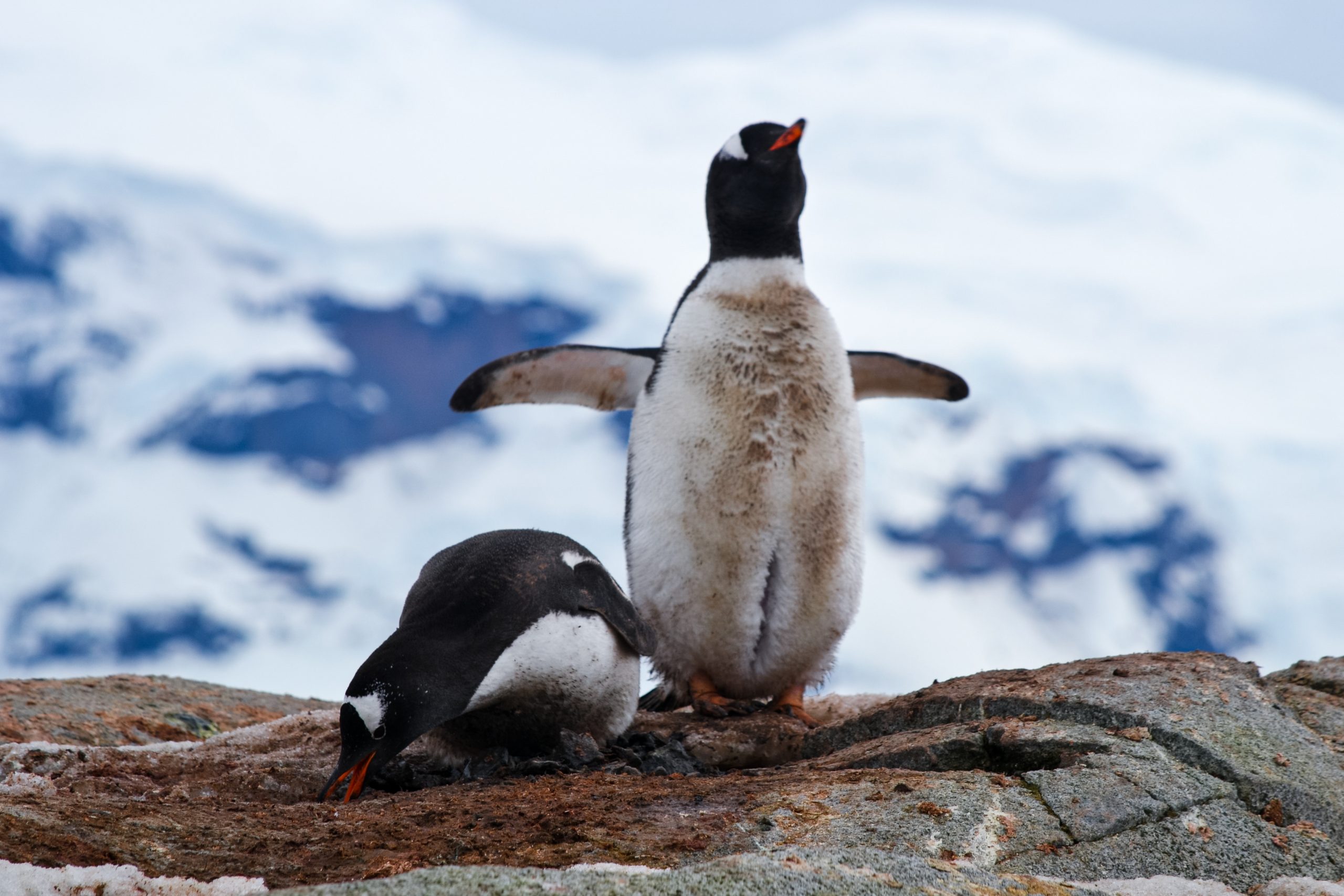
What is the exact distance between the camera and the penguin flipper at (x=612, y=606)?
405 centimetres

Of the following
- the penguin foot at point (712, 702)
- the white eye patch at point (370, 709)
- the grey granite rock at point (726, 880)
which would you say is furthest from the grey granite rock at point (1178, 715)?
the white eye patch at point (370, 709)

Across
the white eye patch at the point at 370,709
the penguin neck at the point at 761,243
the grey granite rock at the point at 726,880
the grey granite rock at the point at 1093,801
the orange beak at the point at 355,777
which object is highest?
the penguin neck at the point at 761,243

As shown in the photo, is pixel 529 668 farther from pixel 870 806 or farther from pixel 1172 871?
pixel 1172 871

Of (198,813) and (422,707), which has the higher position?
(422,707)

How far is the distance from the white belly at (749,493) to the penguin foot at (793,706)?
0.17ft

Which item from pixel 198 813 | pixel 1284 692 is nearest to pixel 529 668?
pixel 198 813

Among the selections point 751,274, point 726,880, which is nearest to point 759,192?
point 751,274

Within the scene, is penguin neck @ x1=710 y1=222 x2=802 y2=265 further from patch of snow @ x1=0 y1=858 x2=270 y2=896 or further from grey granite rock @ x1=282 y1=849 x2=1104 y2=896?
patch of snow @ x1=0 y1=858 x2=270 y2=896

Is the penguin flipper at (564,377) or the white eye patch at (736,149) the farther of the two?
the penguin flipper at (564,377)

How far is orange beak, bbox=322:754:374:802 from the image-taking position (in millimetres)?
3406

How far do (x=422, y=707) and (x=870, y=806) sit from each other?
4.34 ft

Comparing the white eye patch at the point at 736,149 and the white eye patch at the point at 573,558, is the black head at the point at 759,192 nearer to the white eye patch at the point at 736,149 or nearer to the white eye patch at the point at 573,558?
the white eye patch at the point at 736,149

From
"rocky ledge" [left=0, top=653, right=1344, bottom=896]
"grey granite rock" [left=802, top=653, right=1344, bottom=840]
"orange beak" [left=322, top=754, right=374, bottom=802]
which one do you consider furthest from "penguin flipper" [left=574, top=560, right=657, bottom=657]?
"orange beak" [left=322, top=754, right=374, bottom=802]

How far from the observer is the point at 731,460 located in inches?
188
